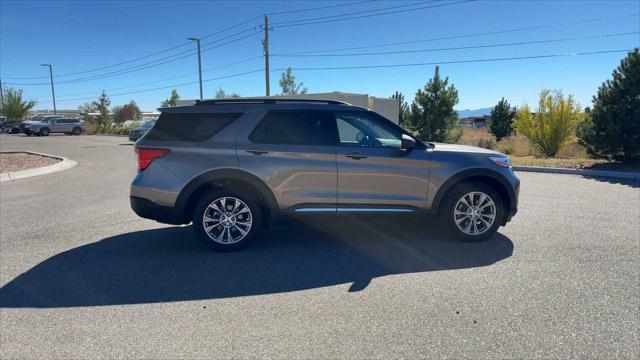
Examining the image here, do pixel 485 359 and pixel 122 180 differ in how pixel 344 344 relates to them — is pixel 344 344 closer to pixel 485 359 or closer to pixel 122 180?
pixel 485 359

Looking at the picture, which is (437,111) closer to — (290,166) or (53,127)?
(290,166)

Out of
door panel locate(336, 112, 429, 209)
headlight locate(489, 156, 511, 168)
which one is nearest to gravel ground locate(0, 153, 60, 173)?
door panel locate(336, 112, 429, 209)

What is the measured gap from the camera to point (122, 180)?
34.0ft

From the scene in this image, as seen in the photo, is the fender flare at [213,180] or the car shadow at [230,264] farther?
the fender flare at [213,180]

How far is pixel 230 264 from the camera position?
14.7 ft

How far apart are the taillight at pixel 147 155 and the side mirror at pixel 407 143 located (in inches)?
109

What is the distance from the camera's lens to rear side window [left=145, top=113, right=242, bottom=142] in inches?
189

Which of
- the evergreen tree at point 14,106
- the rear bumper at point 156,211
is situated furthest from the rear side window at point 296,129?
the evergreen tree at point 14,106

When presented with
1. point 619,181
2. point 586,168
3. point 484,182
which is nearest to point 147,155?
point 484,182

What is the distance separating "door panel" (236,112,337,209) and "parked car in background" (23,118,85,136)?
40.0 meters

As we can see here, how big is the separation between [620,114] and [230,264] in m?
12.7

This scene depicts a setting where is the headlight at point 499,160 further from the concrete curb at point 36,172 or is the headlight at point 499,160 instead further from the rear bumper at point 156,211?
the concrete curb at point 36,172

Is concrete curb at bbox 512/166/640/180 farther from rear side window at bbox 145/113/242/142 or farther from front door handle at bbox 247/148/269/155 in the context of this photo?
rear side window at bbox 145/113/242/142

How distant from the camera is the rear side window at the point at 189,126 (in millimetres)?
4809
